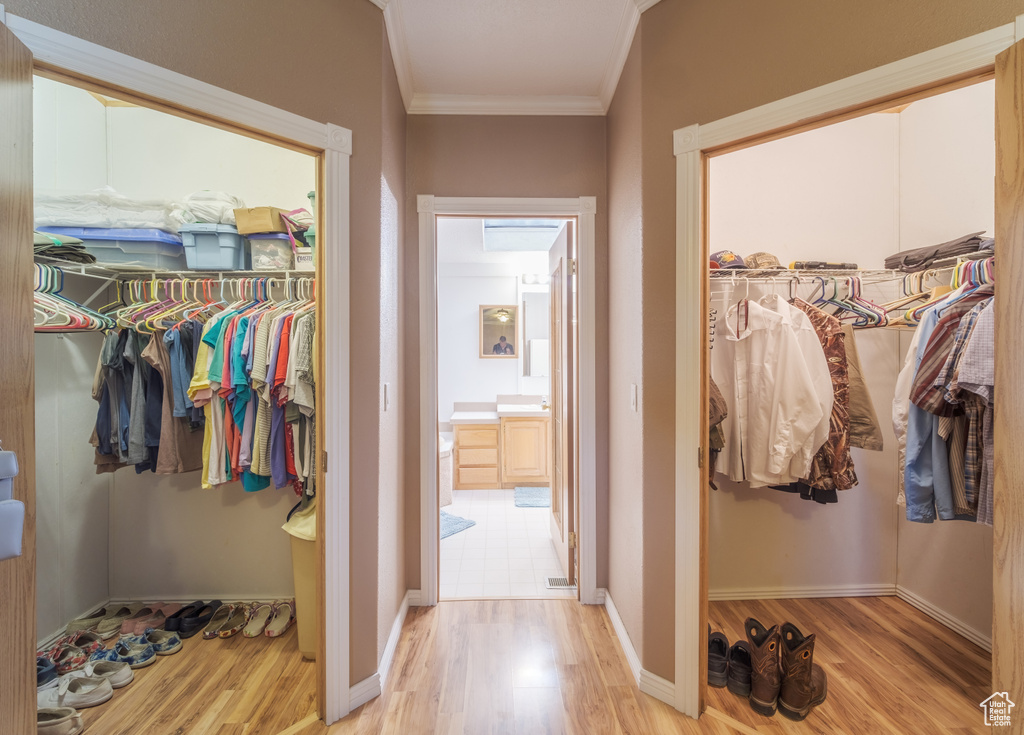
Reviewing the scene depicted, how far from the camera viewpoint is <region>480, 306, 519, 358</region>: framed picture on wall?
5.10m

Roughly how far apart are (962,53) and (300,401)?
2.26 metres

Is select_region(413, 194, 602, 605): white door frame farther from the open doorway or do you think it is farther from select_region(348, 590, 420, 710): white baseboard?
select_region(348, 590, 420, 710): white baseboard

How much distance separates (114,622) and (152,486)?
24.1 inches

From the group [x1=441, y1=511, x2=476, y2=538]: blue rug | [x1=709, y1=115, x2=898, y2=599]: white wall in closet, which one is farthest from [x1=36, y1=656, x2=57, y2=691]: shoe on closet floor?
[x1=709, y1=115, x2=898, y2=599]: white wall in closet

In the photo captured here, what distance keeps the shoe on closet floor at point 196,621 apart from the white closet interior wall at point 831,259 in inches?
101

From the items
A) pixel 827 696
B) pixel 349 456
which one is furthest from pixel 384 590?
pixel 827 696

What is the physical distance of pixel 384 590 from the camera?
188 centimetres

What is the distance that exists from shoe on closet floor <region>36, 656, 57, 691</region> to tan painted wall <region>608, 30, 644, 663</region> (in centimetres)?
225

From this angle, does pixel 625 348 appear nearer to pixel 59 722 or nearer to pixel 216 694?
pixel 216 694

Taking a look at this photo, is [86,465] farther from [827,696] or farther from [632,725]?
[827,696]

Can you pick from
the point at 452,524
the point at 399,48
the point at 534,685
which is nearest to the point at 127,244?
the point at 399,48

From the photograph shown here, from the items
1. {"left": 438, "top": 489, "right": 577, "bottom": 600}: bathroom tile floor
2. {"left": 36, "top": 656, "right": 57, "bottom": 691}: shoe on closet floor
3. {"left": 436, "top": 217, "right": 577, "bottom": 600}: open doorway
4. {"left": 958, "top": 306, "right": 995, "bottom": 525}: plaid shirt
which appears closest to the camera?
{"left": 958, "top": 306, "right": 995, "bottom": 525}: plaid shirt

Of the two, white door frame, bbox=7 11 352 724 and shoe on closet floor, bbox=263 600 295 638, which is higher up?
white door frame, bbox=7 11 352 724

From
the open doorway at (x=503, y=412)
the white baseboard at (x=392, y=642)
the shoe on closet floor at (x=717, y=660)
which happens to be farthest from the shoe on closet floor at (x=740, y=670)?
the white baseboard at (x=392, y=642)
